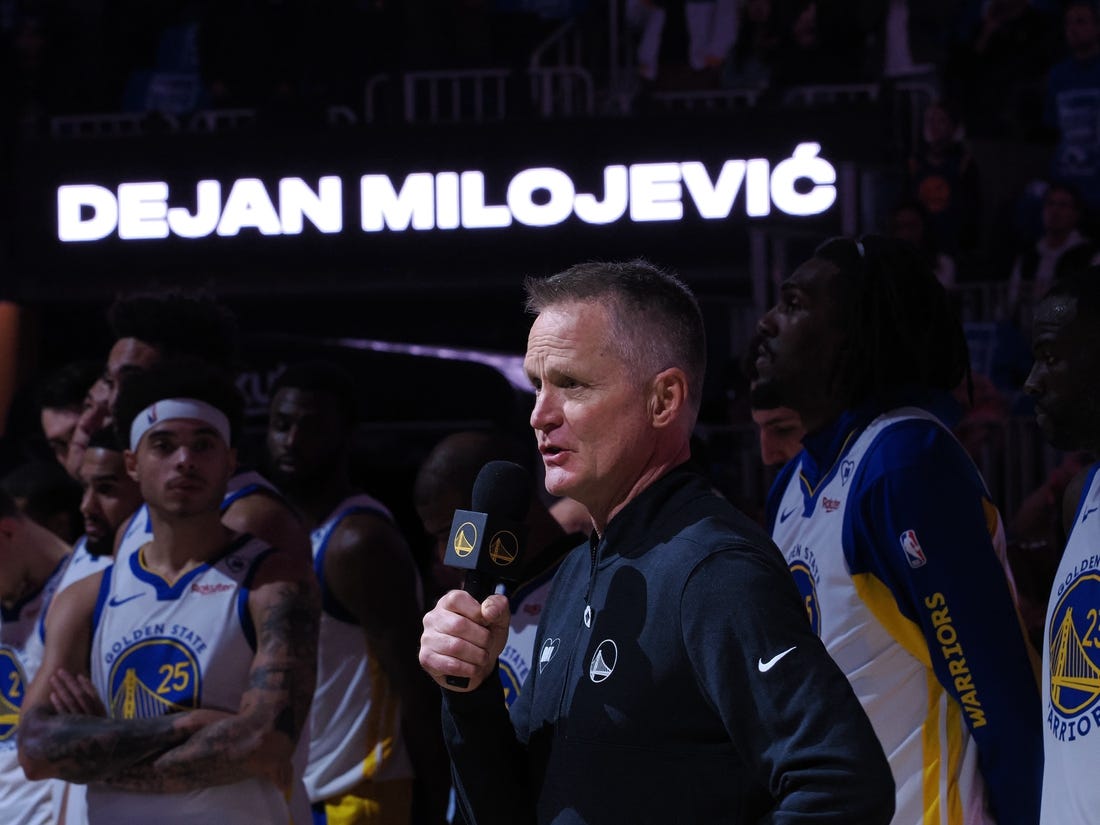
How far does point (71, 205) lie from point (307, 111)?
1.61 meters

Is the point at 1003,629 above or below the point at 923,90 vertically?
below

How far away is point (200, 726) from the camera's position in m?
3.58

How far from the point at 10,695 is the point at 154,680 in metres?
1.07

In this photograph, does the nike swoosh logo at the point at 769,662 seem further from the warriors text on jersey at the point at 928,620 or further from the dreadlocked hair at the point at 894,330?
the dreadlocked hair at the point at 894,330

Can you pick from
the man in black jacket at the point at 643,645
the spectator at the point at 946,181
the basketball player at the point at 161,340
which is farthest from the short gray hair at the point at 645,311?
the spectator at the point at 946,181

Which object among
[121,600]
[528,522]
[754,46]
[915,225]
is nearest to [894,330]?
[528,522]

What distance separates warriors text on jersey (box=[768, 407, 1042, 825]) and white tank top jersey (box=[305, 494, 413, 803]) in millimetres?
2128

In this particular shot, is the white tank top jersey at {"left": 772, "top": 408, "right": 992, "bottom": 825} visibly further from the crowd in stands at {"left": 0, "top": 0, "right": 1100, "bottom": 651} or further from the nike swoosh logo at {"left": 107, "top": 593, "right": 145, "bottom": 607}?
the crowd in stands at {"left": 0, "top": 0, "right": 1100, "bottom": 651}

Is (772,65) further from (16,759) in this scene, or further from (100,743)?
(100,743)

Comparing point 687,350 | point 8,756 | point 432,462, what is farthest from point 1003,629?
point 8,756

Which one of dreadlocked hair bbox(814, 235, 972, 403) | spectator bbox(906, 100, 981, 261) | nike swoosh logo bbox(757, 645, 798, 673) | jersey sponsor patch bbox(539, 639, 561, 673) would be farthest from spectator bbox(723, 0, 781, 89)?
nike swoosh logo bbox(757, 645, 798, 673)

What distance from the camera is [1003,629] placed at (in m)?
2.87

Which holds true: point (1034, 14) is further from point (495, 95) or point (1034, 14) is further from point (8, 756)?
point (8, 756)

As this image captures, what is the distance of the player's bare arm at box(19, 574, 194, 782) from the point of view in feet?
11.7
